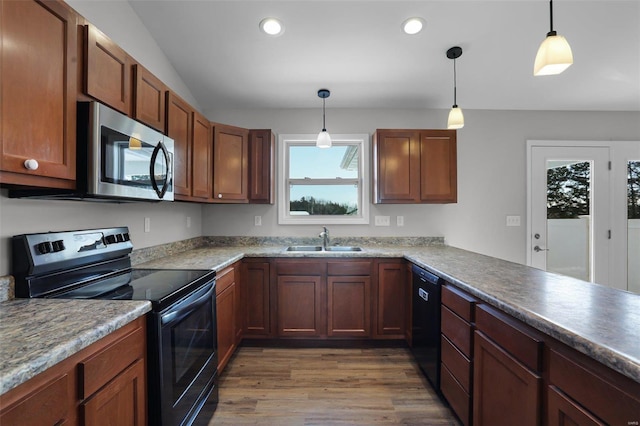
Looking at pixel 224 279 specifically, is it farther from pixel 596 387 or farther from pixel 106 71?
pixel 596 387

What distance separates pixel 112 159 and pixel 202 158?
118cm

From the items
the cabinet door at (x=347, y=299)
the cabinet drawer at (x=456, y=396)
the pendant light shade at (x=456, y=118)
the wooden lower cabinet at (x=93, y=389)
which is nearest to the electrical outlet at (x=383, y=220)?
the cabinet door at (x=347, y=299)

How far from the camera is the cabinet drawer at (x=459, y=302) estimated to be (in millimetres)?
1441

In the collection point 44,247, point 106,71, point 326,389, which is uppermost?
point 106,71

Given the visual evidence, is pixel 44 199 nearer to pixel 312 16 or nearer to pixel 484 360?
pixel 312 16

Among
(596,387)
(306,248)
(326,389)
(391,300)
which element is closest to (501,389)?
(596,387)

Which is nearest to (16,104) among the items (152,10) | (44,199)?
(44,199)

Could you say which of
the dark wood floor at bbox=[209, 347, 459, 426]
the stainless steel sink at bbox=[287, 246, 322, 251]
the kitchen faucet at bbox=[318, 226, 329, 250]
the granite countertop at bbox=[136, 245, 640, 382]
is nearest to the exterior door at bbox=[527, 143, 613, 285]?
the granite countertop at bbox=[136, 245, 640, 382]

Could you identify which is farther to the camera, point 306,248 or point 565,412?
point 306,248

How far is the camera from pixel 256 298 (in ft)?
8.52

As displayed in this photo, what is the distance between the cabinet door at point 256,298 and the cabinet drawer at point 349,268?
0.61m

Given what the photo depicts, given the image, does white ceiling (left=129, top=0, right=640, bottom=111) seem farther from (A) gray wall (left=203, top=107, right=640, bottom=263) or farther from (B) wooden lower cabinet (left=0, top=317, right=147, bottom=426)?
(B) wooden lower cabinet (left=0, top=317, right=147, bottom=426)

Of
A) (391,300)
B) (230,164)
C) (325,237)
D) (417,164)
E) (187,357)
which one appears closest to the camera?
(187,357)

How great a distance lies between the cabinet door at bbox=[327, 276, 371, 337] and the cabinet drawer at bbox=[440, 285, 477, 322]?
89 cm
